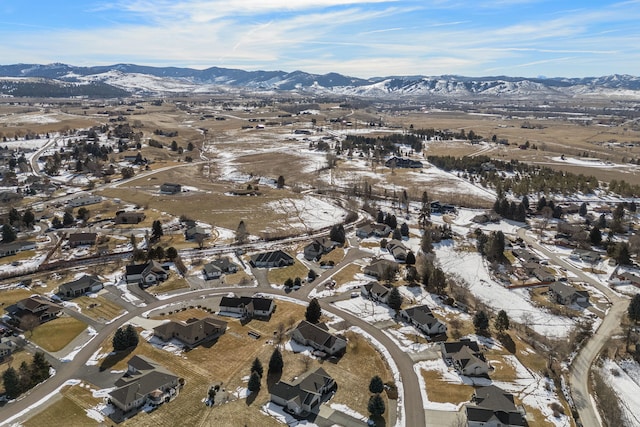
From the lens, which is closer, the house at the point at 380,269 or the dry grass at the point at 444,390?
the dry grass at the point at 444,390

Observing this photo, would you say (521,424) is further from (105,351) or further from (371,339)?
(105,351)

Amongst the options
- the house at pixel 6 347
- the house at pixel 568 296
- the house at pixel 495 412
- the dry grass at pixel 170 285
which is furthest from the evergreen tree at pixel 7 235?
the house at pixel 568 296

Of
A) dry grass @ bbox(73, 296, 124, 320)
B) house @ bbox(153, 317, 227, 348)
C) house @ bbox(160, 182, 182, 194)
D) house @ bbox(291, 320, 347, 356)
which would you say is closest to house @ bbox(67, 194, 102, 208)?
house @ bbox(160, 182, 182, 194)

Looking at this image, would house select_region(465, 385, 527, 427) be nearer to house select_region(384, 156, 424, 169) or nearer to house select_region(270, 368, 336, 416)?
house select_region(270, 368, 336, 416)

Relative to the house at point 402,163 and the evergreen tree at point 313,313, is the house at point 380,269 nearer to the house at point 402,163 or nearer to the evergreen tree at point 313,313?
the evergreen tree at point 313,313

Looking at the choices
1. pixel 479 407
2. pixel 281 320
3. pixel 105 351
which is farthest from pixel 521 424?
pixel 105 351
